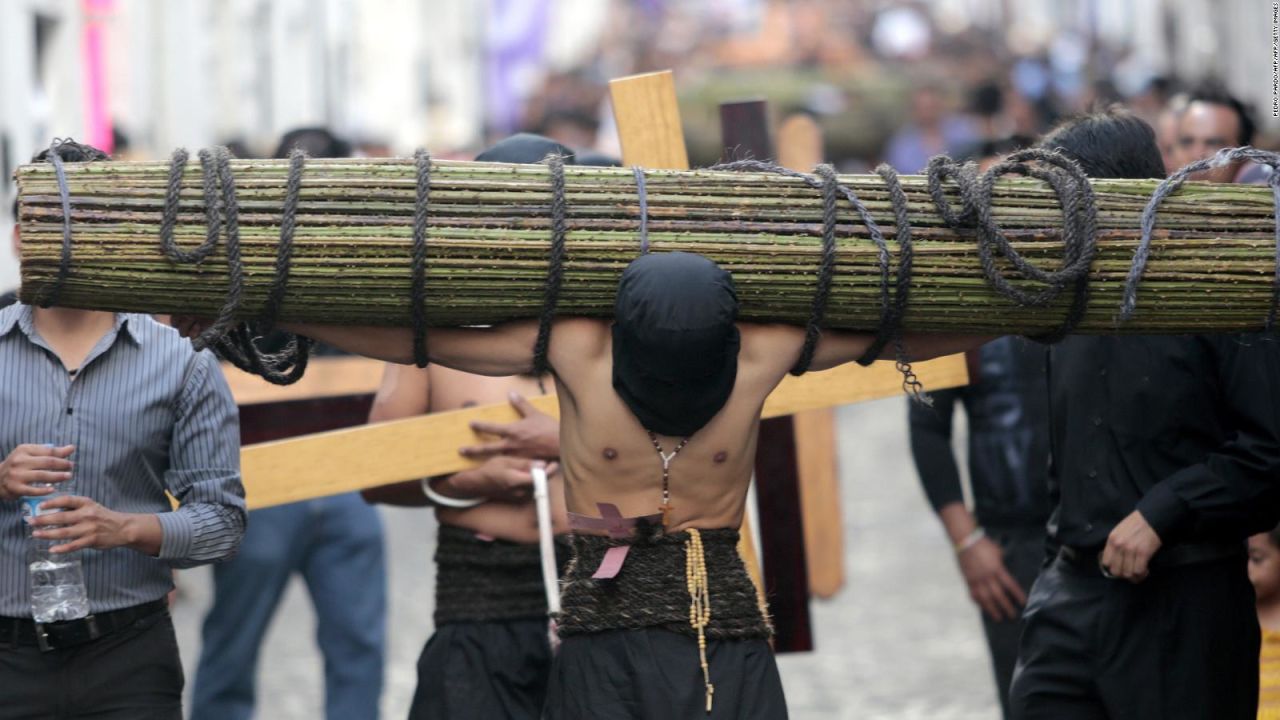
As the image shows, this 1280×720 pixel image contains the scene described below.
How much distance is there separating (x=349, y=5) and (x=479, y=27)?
16.4 metres

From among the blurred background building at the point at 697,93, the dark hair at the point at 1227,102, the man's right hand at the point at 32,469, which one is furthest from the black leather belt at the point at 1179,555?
the dark hair at the point at 1227,102

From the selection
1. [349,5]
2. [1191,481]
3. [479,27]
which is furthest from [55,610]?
[479,27]

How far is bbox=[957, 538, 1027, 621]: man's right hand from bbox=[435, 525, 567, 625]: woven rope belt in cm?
155

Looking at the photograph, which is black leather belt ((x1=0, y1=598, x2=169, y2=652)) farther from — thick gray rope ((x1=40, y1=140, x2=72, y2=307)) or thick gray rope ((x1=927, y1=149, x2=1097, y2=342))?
thick gray rope ((x1=927, y1=149, x2=1097, y2=342))

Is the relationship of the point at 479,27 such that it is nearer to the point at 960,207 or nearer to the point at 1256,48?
the point at 1256,48

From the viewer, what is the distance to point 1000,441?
20.3 feet

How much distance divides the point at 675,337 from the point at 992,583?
8.74 feet

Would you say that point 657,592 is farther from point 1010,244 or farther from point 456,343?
point 1010,244

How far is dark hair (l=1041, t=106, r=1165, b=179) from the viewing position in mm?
4672

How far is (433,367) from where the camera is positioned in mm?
5367

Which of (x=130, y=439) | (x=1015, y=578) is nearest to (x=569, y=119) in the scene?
(x=1015, y=578)

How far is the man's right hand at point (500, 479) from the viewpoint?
5.13 meters

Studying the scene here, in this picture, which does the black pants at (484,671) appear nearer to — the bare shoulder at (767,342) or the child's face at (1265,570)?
the bare shoulder at (767,342)

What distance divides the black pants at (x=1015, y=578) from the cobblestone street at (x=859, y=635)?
1.82 metres
